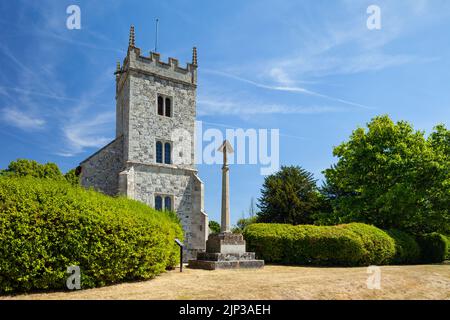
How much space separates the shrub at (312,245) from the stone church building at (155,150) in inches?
351

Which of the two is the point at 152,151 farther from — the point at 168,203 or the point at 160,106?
the point at 168,203

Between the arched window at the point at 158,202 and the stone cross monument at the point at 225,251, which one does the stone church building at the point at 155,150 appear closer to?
the arched window at the point at 158,202

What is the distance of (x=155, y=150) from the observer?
2631 centimetres

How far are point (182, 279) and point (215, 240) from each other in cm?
471

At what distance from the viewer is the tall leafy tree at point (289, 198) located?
111 feet

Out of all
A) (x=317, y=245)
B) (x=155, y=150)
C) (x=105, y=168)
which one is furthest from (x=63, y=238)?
(x=105, y=168)

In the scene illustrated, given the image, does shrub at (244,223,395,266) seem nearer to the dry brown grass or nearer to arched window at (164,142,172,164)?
the dry brown grass

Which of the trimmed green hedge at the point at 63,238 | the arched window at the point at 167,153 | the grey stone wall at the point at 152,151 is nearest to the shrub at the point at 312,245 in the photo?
the trimmed green hedge at the point at 63,238

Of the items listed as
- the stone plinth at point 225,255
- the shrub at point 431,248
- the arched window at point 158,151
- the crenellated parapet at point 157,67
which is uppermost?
the crenellated parapet at point 157,67

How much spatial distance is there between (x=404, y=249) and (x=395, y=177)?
518cm

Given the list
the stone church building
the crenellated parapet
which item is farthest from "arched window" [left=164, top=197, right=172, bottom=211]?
the crenellated parapet

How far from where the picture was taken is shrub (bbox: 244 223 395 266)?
1727 cm

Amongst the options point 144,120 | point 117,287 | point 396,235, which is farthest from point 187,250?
point 117,287

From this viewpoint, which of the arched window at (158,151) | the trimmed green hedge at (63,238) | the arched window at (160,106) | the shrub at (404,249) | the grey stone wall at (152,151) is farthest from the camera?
the arched window at (160,106)
